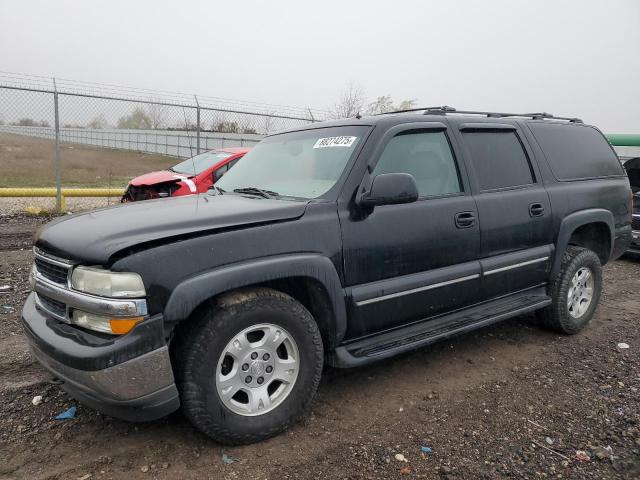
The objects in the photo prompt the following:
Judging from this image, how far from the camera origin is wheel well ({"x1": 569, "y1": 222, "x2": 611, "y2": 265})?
14.9 ft

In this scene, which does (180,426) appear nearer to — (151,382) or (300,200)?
(151,382)

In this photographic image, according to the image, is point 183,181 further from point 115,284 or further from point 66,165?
point 66,165

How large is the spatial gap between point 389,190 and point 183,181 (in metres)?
5.55

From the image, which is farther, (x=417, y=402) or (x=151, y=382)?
(x=417, y=402)

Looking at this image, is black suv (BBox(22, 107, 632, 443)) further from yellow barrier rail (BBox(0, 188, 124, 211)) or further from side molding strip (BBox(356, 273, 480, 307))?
yellow barrier rail (BBox(0, 188, 124, 211))

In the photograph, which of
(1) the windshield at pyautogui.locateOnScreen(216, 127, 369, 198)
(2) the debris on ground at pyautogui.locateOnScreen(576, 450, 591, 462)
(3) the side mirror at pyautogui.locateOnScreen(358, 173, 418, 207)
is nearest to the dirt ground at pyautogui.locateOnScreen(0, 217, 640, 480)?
(2) the debris on ground at pyautogui.locateOnScreen(576, 450, 591, 462)

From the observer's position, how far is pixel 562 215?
4086 millimetres

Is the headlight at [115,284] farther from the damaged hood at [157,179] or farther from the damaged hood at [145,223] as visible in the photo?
the damaged hood at [157,179]

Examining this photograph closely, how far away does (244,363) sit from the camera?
2.58 m

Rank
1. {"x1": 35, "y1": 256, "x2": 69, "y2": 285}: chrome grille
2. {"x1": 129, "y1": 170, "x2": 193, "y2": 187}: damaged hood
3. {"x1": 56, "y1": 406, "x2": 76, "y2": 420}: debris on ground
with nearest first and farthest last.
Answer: {"x1": 35, "y1": 256, "x2": 69, "y2": 285}: chrome grille < {"x1": 56, "y1": 406, "x2": 76, "y2": 420}: debris on ground < {"x1": 129, "y1": 170, "x2": 193, "y2": 187}: damaged hood

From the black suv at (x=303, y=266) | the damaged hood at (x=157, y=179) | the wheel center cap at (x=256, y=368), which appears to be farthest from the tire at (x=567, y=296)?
the damaged hood at (x=157, y=179)

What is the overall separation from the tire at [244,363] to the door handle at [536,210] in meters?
2.17

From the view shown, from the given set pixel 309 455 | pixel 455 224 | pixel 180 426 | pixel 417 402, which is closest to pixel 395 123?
pixel 455 224

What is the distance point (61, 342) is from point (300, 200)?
1505 millimetres
